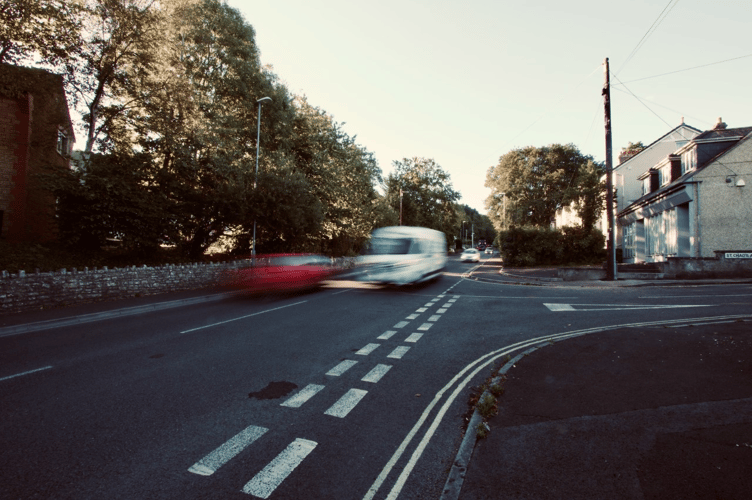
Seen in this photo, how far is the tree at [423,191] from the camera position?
62.8 metres

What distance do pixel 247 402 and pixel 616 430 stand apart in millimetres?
4181

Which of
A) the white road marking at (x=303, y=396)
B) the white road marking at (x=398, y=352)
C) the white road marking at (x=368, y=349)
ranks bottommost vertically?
the white road marking at (x=303, y=396)

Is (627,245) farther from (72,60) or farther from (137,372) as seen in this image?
(72,60)

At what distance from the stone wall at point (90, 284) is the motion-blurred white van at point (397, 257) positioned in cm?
782

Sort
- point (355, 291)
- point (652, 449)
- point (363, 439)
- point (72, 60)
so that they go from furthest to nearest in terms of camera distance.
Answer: point (72, 60) → point (355, 291) → point (363, 439) → point (652, 449)

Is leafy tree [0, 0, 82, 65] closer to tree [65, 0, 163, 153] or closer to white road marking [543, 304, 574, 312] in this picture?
tree [65, 0, 163, 153]

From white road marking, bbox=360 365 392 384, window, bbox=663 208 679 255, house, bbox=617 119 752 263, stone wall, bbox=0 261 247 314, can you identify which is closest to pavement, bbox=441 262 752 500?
white road marking, bbox=360 365 392 384

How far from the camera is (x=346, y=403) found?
4.77 m

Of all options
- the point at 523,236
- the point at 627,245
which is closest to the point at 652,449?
the point at 523,236

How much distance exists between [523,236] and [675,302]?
845 inches

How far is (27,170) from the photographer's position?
Result: 20062 mm

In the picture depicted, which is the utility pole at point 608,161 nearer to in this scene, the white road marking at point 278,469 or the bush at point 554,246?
the bush at point 554,246

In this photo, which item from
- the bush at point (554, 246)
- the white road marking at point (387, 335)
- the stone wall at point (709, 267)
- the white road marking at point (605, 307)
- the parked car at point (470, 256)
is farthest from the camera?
the parked car at point (470, 256)

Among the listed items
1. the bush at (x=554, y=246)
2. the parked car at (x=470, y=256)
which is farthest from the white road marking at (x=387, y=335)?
the parked car at (x=470, y=256)
